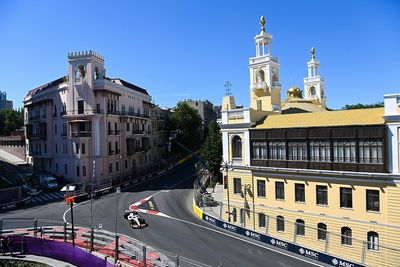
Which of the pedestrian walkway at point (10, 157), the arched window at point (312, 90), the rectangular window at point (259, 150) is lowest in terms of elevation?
the pedestrian walkway at point (10, 157)

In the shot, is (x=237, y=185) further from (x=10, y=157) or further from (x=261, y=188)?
(x=10, y=157)

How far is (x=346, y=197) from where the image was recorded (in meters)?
28.9

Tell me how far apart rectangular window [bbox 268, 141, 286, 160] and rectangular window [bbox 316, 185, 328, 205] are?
4594 millimetres

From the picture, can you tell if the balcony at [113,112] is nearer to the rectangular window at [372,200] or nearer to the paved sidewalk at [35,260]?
the paved sidewalk at [35,260]

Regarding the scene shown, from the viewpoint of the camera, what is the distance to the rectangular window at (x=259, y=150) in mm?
35081

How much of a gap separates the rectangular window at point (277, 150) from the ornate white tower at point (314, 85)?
2732 centimetres

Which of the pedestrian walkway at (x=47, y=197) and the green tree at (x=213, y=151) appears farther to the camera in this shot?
the green tree at (x=213, y=151)

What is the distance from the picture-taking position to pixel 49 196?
4772 centimetres

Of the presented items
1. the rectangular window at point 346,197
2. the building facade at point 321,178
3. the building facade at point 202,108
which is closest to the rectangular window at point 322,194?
the building facade at point 321,178

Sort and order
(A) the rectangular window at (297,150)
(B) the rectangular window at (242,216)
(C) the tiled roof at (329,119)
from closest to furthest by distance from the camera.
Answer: (C) the tiled roof at (329,119)
(A) the rectangular window at (297,150)
(B) the rectangular window at (242,216)

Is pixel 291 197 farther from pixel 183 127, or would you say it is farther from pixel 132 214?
pixel 183 127

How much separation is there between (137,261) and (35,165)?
50.8 meters

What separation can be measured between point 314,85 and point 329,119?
30.7 meters

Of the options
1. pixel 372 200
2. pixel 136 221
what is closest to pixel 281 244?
pixel 372 200
